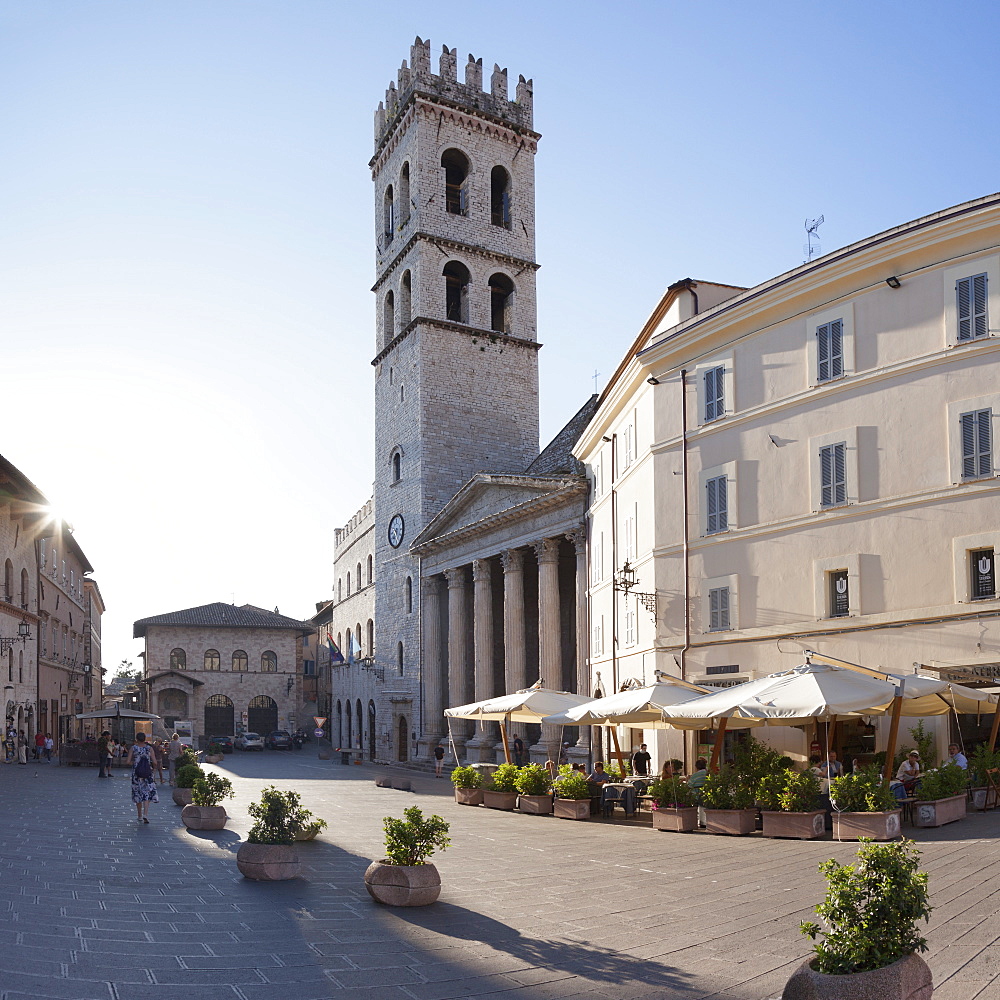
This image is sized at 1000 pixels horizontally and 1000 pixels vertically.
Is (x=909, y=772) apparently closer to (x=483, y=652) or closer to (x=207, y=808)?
(x=207, y=808)

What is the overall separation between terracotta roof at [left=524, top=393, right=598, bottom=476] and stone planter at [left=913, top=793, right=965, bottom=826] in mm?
26632

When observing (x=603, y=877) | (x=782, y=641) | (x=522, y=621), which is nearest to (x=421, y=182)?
(x=522, y=621)

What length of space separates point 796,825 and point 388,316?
142 ft

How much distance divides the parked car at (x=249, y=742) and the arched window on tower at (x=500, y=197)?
120 feet

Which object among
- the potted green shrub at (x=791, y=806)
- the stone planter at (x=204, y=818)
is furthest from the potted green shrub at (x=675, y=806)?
the stone planter at (x=204, y=818)

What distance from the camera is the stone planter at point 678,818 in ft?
58.6

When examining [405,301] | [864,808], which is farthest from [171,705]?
[864,808]

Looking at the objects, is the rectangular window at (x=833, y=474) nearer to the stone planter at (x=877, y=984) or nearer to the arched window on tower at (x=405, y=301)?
the stone planter at (x=877, y=984)

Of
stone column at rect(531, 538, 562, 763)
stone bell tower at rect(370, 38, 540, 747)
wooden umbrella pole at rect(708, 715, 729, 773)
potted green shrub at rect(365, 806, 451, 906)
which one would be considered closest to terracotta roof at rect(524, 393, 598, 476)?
stone bell tower at rect(370, 38, 540, 747)

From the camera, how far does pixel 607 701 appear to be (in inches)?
827

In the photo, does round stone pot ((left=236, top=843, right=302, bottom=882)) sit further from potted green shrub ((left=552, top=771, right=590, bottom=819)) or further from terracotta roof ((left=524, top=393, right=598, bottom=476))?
terracotta roof ((left=524, top=393, right=598, bottom=476))

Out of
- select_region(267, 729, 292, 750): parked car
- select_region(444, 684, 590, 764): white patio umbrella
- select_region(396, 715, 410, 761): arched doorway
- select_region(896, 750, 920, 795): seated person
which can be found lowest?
select_region(267, 729, 292, 750): parked car

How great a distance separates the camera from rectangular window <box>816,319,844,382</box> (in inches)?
889

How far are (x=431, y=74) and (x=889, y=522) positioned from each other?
129 feet
